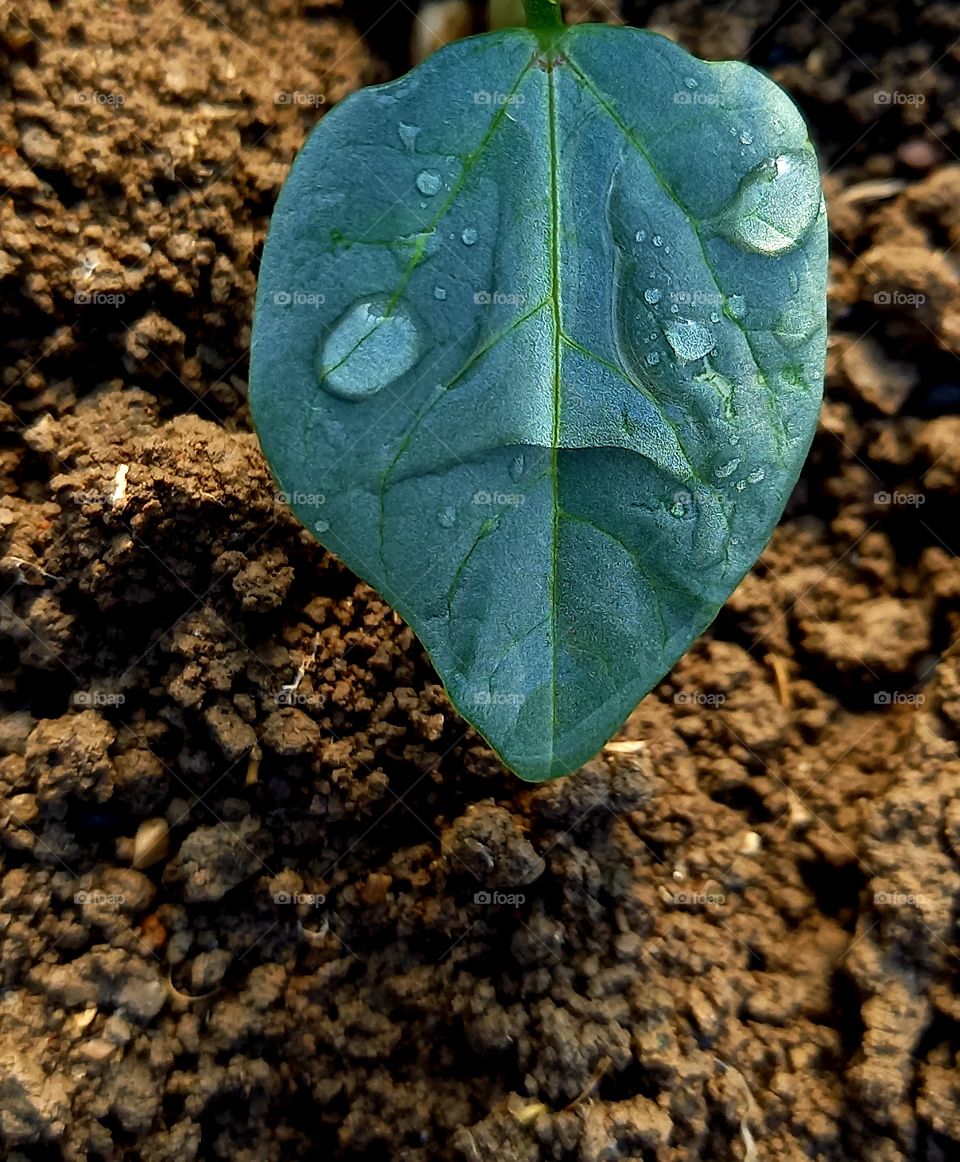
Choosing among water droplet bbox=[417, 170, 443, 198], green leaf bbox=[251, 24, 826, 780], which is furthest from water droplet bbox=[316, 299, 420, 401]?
water droplet bbox=[417, 170, 443, 198]

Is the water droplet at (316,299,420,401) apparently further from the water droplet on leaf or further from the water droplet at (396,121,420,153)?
the water droplet on leaf


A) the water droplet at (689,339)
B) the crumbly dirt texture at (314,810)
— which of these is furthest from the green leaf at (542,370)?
the crumbly dirt texture at (314,810)

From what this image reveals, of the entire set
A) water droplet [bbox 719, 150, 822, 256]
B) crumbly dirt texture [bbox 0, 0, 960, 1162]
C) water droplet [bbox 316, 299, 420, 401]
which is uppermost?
water droplet [bbox 719, 150, 822, 256]

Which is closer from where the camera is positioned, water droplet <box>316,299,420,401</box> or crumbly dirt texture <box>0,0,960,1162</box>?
water droplet <box>316,299,420,401</box>

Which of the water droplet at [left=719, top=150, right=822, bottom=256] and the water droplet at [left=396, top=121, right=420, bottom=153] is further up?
the water droplet at [left=396, top=121, right=420, bottom=153]

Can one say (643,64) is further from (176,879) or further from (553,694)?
(176,879)

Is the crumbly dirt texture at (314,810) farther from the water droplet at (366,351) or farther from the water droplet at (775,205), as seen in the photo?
the water droplet at (775,205)
